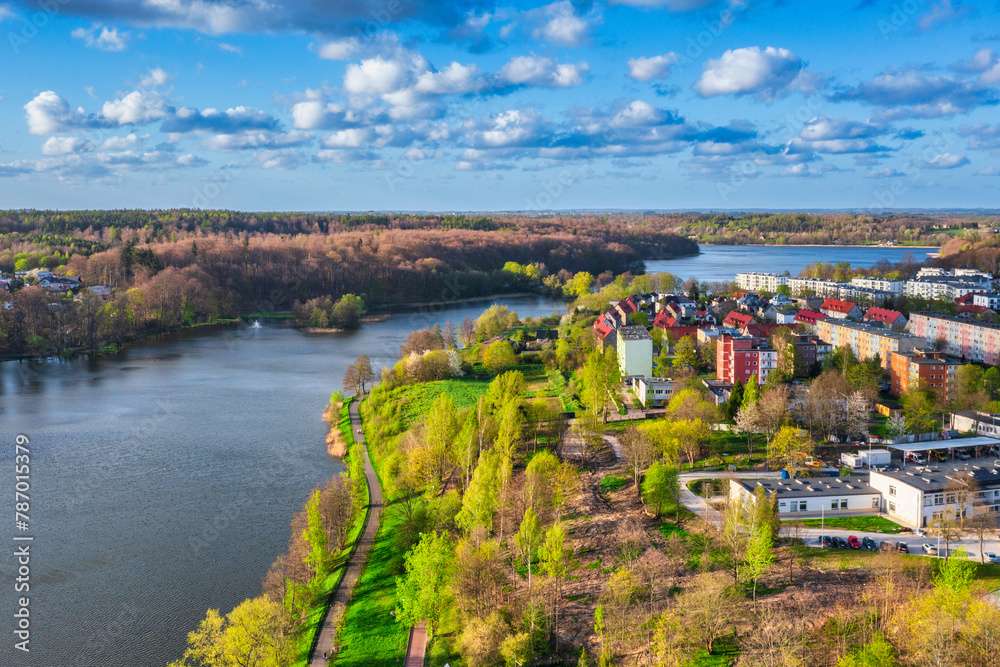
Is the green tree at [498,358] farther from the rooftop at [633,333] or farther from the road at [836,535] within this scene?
the road at [836,535]

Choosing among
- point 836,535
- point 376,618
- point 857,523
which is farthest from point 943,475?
point 376,618

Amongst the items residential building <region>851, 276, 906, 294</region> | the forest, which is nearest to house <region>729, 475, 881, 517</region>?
the forest

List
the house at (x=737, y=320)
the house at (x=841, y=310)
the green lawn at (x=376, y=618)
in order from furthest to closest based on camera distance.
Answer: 1. the house at (x=841, y=310)
2. the house at (x=737, y=320)
3. the green lawn at (x=376, y=618)

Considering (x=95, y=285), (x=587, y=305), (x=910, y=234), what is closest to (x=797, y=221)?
(x=910, y=234)

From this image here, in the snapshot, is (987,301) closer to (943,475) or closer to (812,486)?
(943,475)

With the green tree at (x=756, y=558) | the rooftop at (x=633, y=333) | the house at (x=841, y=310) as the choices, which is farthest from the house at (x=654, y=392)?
the house at (x=841, y=310)
